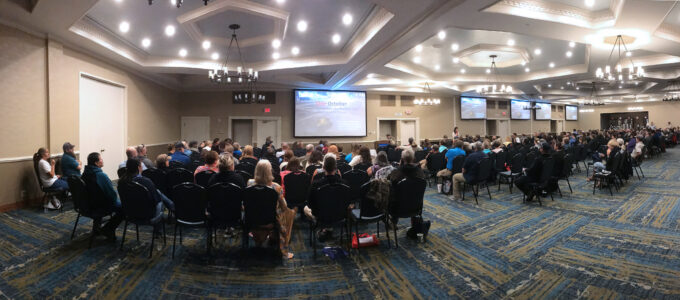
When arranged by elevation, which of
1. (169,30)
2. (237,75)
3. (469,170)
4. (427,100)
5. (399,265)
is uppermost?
(169,30)

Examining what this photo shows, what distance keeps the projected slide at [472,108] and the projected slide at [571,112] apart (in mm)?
13040

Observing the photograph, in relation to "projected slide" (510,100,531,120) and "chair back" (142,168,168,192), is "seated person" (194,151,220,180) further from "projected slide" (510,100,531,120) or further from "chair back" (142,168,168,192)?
"projected slide" (510,100,531,120)

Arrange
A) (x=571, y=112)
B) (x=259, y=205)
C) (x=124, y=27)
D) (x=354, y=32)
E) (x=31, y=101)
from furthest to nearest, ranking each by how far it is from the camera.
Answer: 1. (x=571, y=112)
2. (x=354, y=32)
3. (x=124, y=27)
4. (x=31, y=101)
5. (x=259, y=205)

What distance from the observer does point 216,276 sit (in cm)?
282

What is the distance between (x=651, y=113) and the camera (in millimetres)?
23516

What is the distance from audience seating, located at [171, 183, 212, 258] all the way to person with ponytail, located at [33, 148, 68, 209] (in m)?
3.67

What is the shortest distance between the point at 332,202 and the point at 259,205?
79 centimetres

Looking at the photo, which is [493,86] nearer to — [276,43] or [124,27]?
[276,43]

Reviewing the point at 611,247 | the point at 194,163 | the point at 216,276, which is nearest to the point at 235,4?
the point at 194,163

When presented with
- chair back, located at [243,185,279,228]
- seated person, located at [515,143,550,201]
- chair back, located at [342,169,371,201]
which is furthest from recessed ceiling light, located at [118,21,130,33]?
seated person, located at [515,143,550,201]

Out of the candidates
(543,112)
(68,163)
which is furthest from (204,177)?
(543,112)

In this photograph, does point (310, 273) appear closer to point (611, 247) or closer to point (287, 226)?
point (287, 226)

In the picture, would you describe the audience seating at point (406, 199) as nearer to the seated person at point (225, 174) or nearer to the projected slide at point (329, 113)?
the seated person at point (225, 174)

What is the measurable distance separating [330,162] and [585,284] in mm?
2684
